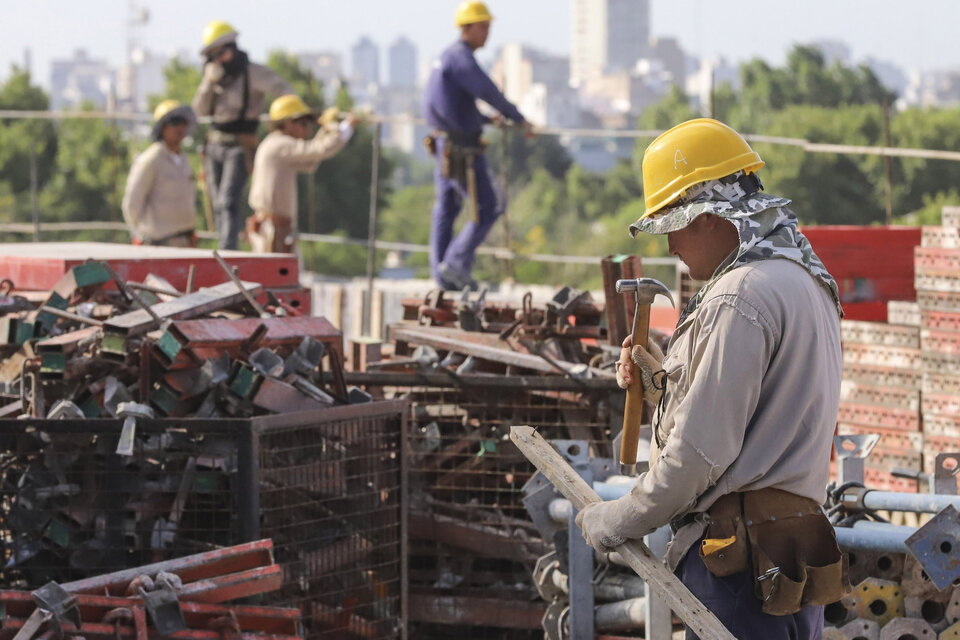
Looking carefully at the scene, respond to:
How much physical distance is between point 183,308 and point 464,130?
592 cm

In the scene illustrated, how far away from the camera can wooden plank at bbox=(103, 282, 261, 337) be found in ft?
19.0

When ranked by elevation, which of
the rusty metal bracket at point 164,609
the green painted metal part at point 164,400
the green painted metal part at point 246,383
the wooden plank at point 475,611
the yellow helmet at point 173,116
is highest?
the yellow helmet at point 173,116

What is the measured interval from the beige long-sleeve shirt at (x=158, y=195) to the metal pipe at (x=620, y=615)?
8.14m

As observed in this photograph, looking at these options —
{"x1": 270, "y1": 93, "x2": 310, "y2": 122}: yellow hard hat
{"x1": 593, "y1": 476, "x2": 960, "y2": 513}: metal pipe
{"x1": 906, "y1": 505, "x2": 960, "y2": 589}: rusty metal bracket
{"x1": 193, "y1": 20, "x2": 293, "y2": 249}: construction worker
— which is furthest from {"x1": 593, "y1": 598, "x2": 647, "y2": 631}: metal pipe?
{"x1": 193, "y1": 20, "x2": 293, "y2": 249}: construction worker

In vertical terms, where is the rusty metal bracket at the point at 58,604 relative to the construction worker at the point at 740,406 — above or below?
below

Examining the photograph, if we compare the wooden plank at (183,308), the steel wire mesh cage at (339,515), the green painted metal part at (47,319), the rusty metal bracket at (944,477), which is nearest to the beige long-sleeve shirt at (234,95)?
the wooden plank at (183,308)

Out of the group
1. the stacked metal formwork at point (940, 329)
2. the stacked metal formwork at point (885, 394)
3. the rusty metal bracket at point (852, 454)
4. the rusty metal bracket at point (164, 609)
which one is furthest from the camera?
the stacked metal formwork at point (885, 394)

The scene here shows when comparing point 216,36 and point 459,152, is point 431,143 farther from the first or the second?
point 216,36

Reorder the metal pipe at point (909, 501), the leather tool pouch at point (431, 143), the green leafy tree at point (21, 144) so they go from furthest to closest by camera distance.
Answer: the green leafy tree at point (21, 144) → the leather tool pouch at point (431, 143) → the metal pipe at point (909, 501)

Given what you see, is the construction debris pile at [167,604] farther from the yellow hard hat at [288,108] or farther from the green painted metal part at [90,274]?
the yellow hard hat at [288,108]

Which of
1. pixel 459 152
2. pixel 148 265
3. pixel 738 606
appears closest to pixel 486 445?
pixel 148 265

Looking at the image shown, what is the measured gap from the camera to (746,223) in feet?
12.0

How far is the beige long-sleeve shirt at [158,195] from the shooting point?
40.6ft

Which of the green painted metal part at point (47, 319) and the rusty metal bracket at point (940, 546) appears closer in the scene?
the rusty metal bracket at point (940, 546)
